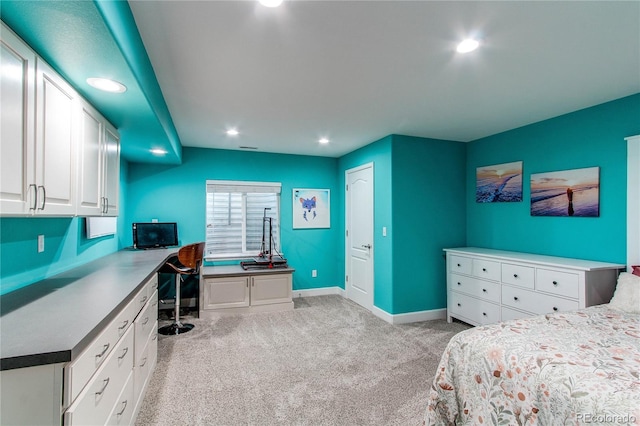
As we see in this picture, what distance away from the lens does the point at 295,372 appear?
2.67 m

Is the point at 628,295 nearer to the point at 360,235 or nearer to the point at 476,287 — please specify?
the point at 476,287

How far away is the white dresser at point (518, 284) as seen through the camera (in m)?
2.63

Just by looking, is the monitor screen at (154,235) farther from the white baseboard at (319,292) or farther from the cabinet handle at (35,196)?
the cabinet handle at (35,196)

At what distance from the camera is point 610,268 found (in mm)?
2650

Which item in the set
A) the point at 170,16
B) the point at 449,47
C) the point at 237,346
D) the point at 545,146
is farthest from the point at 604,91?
the point at 237,346

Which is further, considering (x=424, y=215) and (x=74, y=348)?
(x=424, y=215)

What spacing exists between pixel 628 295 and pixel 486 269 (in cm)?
124

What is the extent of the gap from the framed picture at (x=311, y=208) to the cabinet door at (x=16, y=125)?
12.8ft

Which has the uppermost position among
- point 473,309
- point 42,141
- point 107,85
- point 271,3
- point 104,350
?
point 271,3

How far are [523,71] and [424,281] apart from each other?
2656 mm

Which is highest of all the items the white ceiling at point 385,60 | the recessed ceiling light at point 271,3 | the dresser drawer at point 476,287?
the white ceiling at point 385,60

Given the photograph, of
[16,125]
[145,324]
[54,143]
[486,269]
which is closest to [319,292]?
[486,269]

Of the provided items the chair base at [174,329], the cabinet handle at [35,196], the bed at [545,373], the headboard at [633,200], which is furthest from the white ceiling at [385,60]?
the chair base at [174,329]

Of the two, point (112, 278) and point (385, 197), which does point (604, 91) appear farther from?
point (112, 278)
